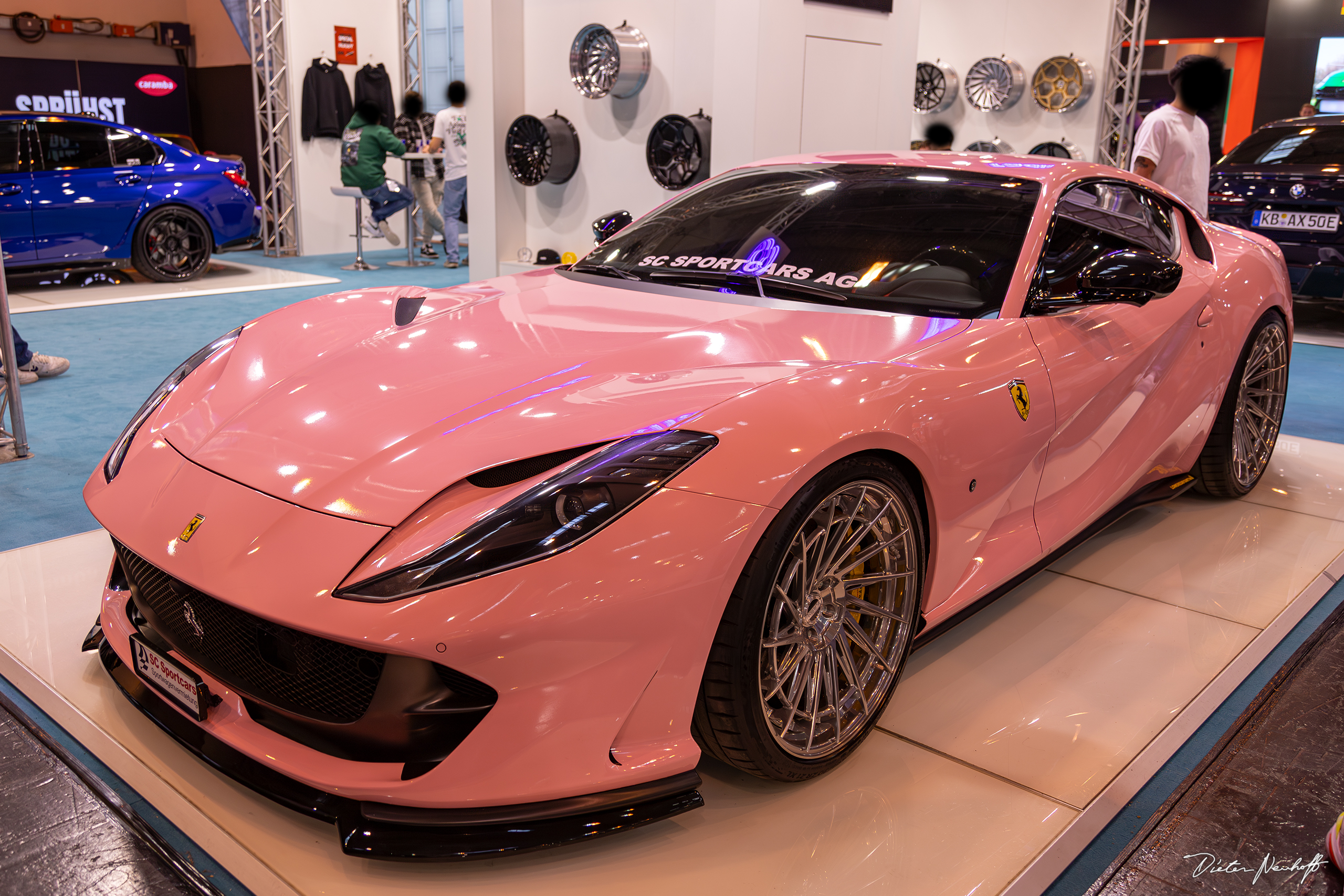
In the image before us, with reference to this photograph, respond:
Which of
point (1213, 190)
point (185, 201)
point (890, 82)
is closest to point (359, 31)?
point (185, 201)

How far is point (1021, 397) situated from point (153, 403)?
1.87 metres

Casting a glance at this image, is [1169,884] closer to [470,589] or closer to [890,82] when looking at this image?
[470,589]

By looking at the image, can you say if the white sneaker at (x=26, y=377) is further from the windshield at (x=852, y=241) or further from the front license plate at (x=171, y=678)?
the front license plate at (x=171, y=678)

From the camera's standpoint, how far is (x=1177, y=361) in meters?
2.95

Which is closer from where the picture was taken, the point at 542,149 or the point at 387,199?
the point at 542,149

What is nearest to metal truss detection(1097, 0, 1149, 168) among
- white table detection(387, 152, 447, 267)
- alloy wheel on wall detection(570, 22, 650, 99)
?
alloy wheel on wall detection(570, 22, 650, 99)

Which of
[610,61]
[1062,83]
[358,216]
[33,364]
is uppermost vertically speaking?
[1062,83]

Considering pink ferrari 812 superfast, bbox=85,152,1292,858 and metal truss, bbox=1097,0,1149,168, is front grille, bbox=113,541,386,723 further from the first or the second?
metal truss, bbox=1097,0,1149,168

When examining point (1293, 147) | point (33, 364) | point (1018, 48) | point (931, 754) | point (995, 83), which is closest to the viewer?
point (931, 754)

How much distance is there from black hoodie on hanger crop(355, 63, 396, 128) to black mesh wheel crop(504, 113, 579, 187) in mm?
3472

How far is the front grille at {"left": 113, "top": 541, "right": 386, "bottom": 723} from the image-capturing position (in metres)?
1.63

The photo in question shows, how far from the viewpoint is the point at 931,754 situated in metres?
2.16

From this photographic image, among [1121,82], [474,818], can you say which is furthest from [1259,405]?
[1121,82]

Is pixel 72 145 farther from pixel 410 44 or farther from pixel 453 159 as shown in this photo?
pixel 410 44
